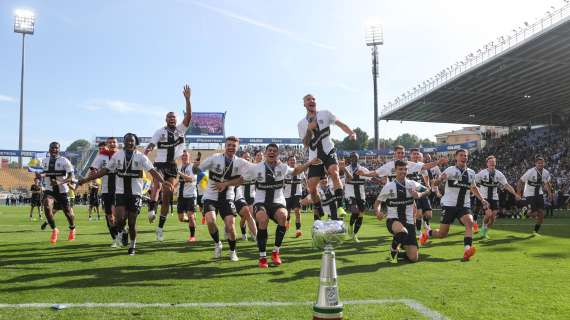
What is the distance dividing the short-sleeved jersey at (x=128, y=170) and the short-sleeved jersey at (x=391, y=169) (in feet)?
18.3

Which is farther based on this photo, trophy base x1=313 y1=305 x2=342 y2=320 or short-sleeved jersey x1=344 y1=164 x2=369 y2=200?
short-sleeved jersey x1=344 y1=164 x2=369 y2=200

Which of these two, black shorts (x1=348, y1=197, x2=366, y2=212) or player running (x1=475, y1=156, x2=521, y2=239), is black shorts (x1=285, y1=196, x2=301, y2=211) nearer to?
black shorts (x1=348, y1=197, x2=366, y2=212)

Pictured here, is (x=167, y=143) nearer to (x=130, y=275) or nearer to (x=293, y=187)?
(x=130, y=275)

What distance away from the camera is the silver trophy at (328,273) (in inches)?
134

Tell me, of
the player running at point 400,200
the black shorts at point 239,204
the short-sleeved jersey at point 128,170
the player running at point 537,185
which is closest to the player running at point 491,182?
the player running at point 537,185

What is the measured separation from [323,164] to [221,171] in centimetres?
190

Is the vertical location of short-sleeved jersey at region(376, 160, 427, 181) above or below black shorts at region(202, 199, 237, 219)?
above

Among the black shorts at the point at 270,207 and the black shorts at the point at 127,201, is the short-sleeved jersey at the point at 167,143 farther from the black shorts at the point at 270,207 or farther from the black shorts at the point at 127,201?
the black shorts at the point at 270,207

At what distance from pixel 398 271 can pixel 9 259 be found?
270 inches

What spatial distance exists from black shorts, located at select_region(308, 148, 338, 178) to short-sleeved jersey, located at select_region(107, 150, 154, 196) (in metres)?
3.17

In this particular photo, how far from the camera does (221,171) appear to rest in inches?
349

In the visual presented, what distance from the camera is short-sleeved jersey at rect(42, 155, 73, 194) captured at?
11.9 m

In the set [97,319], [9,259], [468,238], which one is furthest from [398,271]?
[9,259]

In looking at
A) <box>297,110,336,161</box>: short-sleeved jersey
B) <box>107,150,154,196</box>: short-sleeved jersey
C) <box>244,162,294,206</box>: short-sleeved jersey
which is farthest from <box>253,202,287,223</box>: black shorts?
<box>107,150,154,196</box>: short-sleeved jersey
